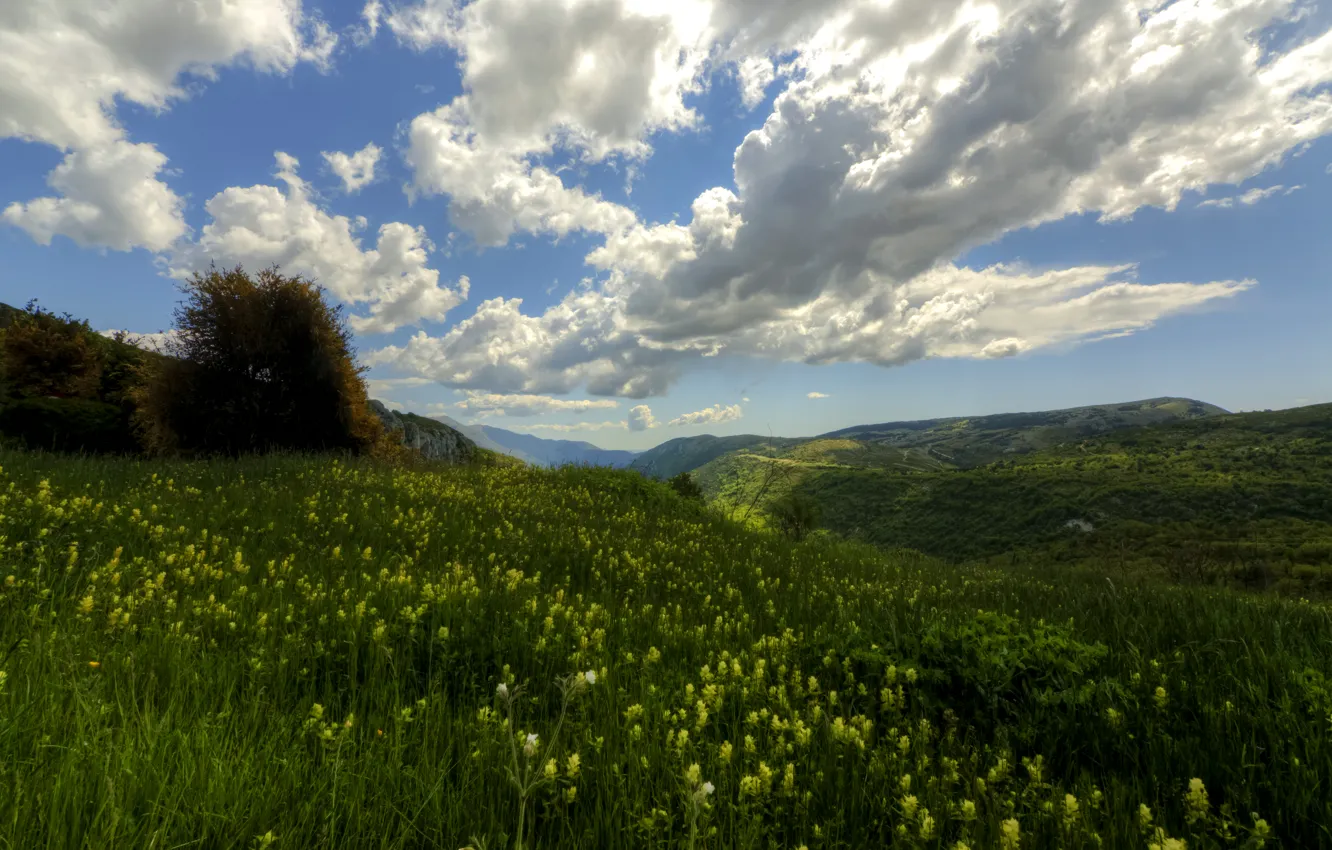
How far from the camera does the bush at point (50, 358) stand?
2016 cm

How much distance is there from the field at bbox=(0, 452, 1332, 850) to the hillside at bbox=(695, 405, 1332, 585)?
52784mm

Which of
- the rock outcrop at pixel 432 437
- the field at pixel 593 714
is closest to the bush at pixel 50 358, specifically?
the field at pixel 593 714

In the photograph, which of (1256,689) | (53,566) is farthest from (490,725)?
(53,566)

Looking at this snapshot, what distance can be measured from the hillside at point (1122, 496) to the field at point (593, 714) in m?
52.8

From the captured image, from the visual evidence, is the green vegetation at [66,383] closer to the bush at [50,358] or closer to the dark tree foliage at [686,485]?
the bush at [50,358]

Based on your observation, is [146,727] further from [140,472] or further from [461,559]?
[140,472]

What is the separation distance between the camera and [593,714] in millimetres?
3135

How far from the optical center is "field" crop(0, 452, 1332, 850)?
213cm

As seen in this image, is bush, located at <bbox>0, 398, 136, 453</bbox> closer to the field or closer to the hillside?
the field

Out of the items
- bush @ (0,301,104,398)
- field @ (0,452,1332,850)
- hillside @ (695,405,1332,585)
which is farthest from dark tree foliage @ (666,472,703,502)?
hillside @ (695,405,1332,585)

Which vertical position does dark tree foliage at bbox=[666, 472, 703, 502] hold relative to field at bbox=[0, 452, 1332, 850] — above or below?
below

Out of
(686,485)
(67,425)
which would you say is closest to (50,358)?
(67,425)

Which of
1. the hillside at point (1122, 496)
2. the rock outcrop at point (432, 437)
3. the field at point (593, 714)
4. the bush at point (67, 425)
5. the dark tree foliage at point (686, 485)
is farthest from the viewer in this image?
the hillside at point (1122, 496)

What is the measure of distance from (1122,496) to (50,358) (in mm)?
132259
